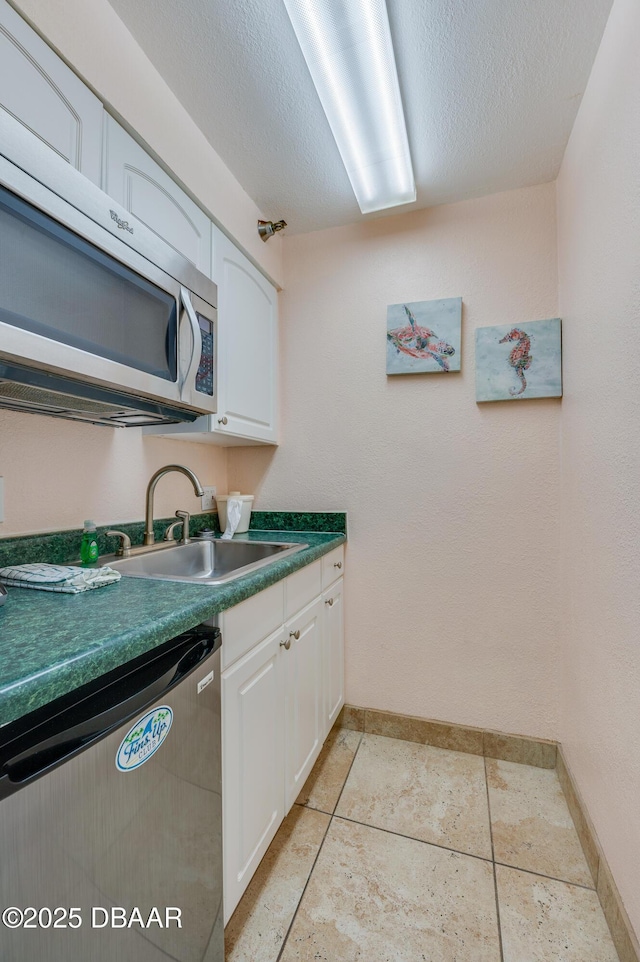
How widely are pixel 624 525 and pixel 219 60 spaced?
5.80 feet

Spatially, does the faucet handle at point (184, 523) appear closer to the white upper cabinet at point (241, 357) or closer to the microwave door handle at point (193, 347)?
the white upper cabinet at point (241, 357)

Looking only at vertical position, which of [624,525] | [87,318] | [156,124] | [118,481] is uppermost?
[156,124]

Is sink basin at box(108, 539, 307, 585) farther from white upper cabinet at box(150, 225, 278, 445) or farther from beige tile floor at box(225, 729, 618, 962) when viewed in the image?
beige tile floor at box(225, 729, 618, 962)

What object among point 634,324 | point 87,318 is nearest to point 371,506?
point 634,324

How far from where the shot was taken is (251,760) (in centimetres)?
114

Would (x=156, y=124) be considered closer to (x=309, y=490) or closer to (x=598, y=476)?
(x=309, y=490)

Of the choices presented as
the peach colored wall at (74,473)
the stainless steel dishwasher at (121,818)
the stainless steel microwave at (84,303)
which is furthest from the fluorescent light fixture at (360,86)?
the stainless steel dishwasher at (121,818)

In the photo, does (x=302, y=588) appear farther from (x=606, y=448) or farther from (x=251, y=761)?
(x=606, y=448)

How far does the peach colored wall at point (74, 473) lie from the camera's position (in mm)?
1157

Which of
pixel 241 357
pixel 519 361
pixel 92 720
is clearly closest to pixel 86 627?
pixel 92 720

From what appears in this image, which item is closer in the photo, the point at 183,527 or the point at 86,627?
the point at 86,627

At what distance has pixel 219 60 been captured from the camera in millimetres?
1271

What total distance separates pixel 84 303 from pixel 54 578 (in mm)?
621

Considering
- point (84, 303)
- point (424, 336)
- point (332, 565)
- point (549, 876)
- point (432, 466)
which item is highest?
point (424, 336)
